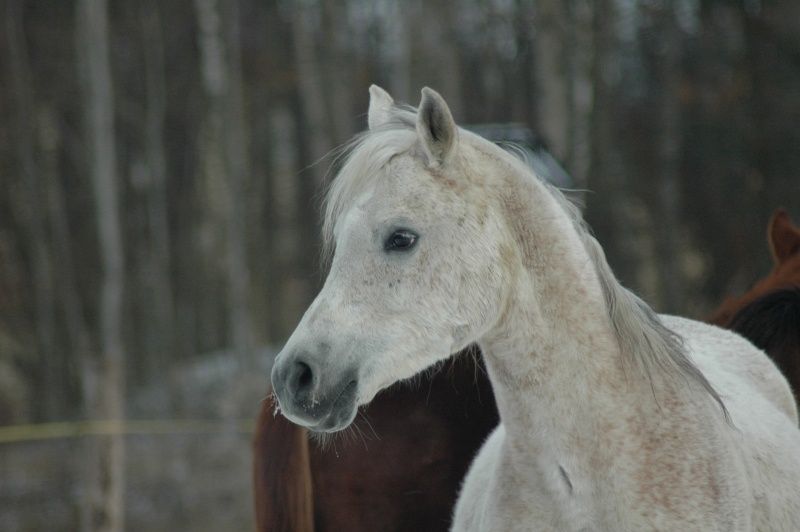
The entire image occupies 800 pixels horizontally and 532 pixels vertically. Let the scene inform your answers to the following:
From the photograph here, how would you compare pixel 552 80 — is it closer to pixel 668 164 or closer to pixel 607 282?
pixel 668 164

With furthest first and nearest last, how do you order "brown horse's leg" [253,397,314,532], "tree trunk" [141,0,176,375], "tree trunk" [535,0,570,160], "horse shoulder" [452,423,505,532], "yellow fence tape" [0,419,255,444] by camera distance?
1. "tree trunk" [141,0,176,375]
2. "tree trunk" [535,0,570,160]
3. "yellow fence tape" [0,419,255,444]
4. "brown horse's leg" [253,397,314,532]
5. "horse shoulder" [452,423,505,532]

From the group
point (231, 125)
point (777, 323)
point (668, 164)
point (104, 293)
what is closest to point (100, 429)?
point (104, 293)

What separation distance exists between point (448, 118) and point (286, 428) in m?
1.47

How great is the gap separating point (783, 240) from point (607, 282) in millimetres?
2305

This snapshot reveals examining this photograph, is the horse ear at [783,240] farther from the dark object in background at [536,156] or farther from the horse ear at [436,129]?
the horse ear at [436,129]

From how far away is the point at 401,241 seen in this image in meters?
2.42

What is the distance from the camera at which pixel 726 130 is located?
14594 mm

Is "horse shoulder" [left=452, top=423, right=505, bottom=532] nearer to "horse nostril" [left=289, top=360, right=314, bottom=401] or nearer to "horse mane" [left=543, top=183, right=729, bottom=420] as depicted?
"horse mane" [left=543, top=183, right=729, bottom=420]

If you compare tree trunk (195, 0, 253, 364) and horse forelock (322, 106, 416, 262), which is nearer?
horse forelock (322, 106, 416, 262)

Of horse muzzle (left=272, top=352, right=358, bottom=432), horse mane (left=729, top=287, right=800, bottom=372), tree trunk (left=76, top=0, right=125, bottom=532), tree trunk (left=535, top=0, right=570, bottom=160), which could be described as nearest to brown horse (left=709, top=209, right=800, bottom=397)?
horse mane (left=729, top=287, right=800, bottom=372)

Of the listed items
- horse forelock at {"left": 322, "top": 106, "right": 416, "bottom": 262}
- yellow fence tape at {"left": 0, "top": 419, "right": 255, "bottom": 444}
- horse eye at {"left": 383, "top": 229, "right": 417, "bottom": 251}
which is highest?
horse forelock at {"left": 322, "top": 106, "right": 416, "bottom": 262}

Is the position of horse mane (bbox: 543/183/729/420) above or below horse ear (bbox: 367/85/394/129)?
below

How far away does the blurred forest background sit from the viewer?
34.9 ft

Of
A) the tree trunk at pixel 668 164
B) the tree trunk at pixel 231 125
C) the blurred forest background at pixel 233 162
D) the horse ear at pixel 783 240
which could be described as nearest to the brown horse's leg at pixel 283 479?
the horse ear at pixel 783 240
